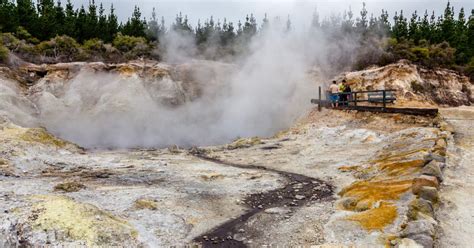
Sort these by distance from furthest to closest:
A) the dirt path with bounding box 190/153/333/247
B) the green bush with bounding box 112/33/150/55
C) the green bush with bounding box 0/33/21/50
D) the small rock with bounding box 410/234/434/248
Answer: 1. the green bush with bounding box 112/33/150/55
2. the green bush with bounding box 0/33/21/50
3. the dirt path with bounding box 190/153/333/247
4. the small rock with bounding box 410/234/434/248

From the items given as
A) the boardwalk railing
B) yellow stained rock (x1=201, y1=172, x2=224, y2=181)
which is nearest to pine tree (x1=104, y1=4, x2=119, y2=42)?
the boardwalk railing

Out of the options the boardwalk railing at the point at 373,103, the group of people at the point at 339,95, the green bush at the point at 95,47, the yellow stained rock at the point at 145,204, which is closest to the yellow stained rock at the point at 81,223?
the yellow stained rock at the point at 145,204

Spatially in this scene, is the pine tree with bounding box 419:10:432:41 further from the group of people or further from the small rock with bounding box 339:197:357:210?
the small rock with bounding box 339:197:357:210

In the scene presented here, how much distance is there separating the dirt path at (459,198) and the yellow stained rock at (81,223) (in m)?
4.63

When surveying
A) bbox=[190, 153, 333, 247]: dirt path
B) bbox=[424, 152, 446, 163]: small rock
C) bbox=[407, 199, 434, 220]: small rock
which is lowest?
bbox=[190, 153, 333, 247]: dirt path

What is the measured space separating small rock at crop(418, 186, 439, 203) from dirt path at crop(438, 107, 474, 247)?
176 millimetres

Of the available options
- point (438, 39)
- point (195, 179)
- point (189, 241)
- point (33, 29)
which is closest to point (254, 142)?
point (195, 179)

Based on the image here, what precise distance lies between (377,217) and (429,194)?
1203 mm

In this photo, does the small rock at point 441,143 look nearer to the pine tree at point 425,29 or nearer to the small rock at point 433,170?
the small rock at point 433,170

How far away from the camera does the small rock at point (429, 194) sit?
22.6 ft

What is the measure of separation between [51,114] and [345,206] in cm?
1738

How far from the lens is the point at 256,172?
11.2 meters

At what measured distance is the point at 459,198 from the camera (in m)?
7.16

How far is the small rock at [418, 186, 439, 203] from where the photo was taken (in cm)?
689
